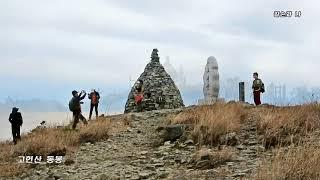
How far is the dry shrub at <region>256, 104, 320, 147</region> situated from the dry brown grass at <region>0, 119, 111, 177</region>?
17.4 ft

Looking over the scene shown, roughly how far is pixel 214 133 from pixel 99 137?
424 cm

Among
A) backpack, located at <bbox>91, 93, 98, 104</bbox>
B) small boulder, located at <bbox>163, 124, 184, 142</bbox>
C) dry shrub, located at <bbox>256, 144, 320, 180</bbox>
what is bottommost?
dry shrub, located at <bbox>256, 144, 320, 180</bbox>

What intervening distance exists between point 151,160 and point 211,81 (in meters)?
14.7

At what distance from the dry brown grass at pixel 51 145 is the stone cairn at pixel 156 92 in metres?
10.0

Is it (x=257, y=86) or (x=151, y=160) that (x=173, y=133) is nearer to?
(x=151, y=160)

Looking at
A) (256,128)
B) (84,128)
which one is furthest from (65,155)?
(256,128)

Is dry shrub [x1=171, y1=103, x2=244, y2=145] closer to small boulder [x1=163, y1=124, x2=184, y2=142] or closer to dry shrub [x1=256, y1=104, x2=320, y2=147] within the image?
small boulder [x1=163, y1=124, x2=184, y2=142]

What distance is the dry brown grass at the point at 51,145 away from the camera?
11.9 m

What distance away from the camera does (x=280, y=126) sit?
37.9ft

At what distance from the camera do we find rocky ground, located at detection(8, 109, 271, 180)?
8790mm

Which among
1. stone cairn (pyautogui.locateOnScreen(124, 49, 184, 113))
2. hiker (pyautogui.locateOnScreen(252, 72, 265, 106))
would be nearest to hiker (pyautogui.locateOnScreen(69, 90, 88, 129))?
hiker (pyautogui.locateOnScreen(252, 72, 265, 106))

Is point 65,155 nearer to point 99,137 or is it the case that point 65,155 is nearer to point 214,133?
point 99,137

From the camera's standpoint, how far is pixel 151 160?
10859 millimetres

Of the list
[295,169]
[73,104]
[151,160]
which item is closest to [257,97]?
[73,104]
